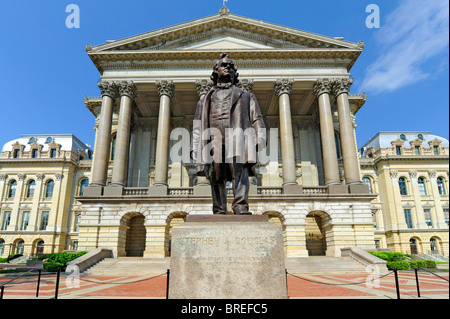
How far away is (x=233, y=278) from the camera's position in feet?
16.9

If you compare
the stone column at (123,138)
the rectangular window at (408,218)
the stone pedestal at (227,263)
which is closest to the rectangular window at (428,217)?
the rectangular window at (408,218)

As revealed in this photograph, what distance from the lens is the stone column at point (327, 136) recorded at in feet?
92.3

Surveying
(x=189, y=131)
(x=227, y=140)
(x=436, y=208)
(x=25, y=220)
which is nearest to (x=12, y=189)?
(x=25, y=220)

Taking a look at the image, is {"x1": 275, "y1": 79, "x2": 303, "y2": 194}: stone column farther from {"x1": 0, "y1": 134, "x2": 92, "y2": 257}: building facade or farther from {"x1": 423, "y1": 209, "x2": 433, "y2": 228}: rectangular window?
{"x1": 0, "y1": 134, "x2": 92, "y2": 257}: building facade

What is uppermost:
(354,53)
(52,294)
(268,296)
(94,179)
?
(354,53)

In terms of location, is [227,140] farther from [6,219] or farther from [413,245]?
[6,219]

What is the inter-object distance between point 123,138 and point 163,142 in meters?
3.77

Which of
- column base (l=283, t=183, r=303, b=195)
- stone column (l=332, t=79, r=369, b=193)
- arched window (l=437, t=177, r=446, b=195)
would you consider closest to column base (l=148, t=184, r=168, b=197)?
column base (l=283, t=183, r=303, b=195)

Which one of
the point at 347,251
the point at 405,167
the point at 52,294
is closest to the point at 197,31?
the point at 347,251

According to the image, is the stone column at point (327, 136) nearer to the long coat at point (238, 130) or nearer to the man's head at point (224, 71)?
the long coat at point (238, 130)

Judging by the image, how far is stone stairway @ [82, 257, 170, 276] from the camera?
1892 cm

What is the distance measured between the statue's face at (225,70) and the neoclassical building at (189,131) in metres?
20.6

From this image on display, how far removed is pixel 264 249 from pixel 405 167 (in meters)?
52.8

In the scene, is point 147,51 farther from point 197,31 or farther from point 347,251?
point 347,251
